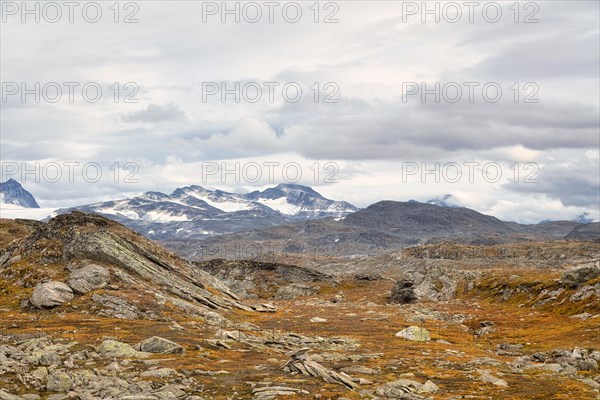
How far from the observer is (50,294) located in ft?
202

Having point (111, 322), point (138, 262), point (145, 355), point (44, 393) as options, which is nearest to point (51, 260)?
point (138, 262)

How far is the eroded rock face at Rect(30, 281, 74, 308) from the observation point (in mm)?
60491

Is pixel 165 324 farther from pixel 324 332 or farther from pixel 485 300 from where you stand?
pixel 485 300

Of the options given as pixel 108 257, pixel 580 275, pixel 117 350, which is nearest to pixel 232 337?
pixel 117 350

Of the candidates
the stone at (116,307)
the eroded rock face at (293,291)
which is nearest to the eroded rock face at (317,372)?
the stone at (116,307)

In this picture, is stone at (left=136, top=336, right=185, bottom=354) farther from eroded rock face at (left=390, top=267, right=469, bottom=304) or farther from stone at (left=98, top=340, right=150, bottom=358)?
eroded rock face at (left=390, top=267, right=469, bottom=304)

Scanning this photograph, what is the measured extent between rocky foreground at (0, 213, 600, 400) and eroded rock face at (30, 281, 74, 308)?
0.58 feet

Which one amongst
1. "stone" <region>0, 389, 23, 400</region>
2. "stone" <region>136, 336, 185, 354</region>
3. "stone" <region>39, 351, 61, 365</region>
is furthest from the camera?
"stone" <region>136, 336, 185, 354</region>

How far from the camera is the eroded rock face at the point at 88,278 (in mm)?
65062

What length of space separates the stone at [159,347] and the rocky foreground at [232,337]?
0.30ft

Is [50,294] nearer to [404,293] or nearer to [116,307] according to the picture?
[116,307]

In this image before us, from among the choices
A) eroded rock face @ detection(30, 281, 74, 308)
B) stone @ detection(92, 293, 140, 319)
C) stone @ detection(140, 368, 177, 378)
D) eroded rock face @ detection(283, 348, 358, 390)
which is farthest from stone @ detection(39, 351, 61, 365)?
eroded rock face @ detection(30, 281, 74, 308)

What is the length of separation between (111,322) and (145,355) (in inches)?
675

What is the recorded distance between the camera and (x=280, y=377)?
3438 centimetres
